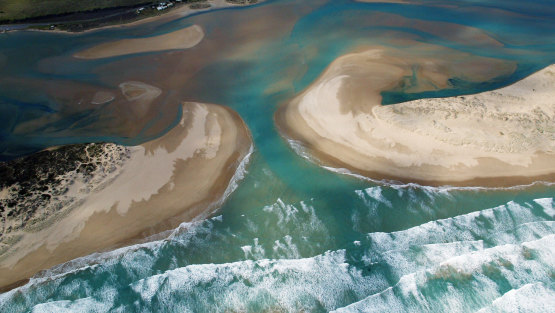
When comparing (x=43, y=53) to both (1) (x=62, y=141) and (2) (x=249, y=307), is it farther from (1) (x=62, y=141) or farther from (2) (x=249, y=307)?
(2) (x=249, y=307)

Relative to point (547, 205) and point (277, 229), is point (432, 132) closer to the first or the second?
point (547, 205)

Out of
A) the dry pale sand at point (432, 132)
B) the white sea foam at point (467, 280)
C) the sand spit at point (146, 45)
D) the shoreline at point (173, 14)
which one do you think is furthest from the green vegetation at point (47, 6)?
the white sea foam at point (467, 280)

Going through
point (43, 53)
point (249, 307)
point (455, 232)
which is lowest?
point (249, 307)

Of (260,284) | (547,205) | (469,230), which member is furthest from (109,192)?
(547,205)

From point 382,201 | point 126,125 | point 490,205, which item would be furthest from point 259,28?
point 490,205

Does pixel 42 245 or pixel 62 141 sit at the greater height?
pixel 62 141
